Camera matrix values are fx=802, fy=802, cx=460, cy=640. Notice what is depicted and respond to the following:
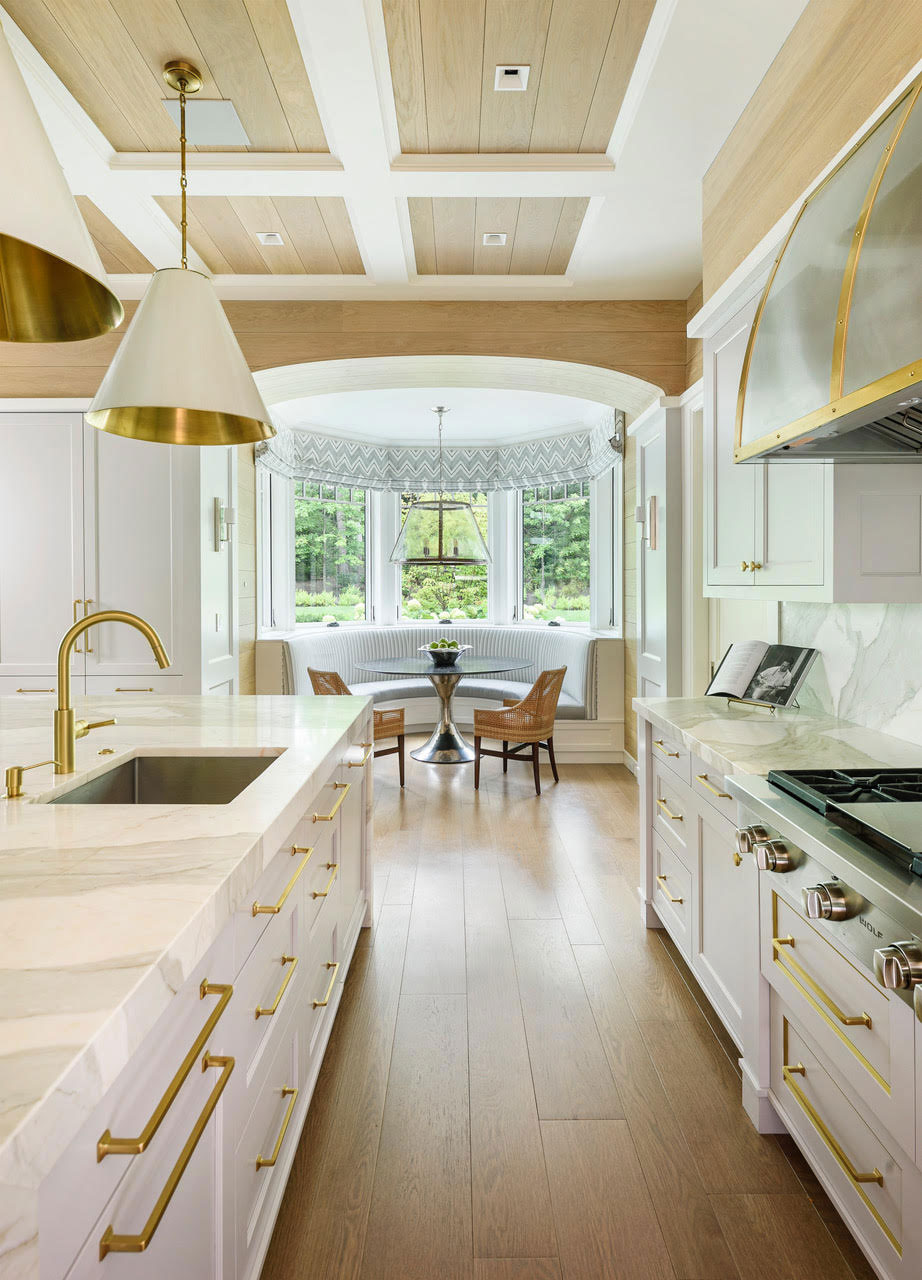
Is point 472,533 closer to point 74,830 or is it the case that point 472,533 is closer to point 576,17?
point 576,17

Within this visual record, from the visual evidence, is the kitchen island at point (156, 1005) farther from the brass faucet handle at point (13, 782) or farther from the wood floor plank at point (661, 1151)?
the wood floor plank at point (661, 1151)

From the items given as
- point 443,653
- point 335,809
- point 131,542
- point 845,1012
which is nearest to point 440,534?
point 443,653

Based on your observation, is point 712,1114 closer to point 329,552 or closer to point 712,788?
point 712,788

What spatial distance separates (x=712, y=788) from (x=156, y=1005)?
1.69m

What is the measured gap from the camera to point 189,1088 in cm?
101

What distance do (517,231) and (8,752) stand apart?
2988 mm

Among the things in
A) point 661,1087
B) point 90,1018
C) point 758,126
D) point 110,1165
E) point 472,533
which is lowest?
point 661,1087

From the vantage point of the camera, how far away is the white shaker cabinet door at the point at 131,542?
4.15m

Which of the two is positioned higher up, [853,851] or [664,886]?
[853,851]

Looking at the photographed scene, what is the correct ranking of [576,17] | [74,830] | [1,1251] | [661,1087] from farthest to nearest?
[576,17] → [661,1087] → [74,830] → [1,1251]

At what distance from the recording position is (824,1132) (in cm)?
153

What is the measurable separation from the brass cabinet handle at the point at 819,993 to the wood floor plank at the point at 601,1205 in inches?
22.9

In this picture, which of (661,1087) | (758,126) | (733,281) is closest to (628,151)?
(758,126)

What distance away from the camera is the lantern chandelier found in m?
6.43
